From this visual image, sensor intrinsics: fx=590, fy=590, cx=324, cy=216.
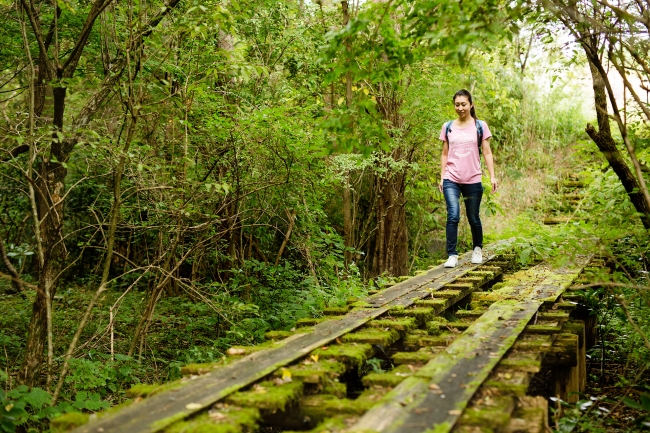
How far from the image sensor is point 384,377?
10.4 feet

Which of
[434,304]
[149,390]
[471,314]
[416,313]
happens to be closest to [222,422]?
[149,390]

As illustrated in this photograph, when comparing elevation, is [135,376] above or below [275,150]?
below

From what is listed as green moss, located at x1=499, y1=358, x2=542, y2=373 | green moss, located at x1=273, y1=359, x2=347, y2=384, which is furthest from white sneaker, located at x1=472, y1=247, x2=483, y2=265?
green moss, located at x1=273, y1=359, x2=347, y2=384

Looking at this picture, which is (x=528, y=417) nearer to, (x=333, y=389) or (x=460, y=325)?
(x=333, y=389)

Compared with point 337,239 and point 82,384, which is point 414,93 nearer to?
point 337,239

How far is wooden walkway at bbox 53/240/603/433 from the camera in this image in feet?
8.58

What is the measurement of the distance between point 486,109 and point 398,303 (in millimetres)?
10475

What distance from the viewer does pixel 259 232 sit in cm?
832

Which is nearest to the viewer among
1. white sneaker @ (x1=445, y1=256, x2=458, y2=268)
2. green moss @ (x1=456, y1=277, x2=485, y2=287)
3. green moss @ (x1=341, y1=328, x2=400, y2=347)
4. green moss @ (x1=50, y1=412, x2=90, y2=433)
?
green moss @ (x1=50, y1=412, x2=90, y2=433)

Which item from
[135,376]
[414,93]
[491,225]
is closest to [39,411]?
[135,376]

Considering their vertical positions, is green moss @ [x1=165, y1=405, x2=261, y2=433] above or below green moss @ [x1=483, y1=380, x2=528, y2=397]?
below

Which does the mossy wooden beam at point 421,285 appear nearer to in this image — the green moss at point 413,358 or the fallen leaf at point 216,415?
the green moss at point 413,358

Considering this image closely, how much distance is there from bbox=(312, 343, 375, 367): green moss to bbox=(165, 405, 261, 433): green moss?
3.17 ft

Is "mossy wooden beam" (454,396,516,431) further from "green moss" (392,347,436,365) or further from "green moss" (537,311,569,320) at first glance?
"green moss" (537,311,569,320)
